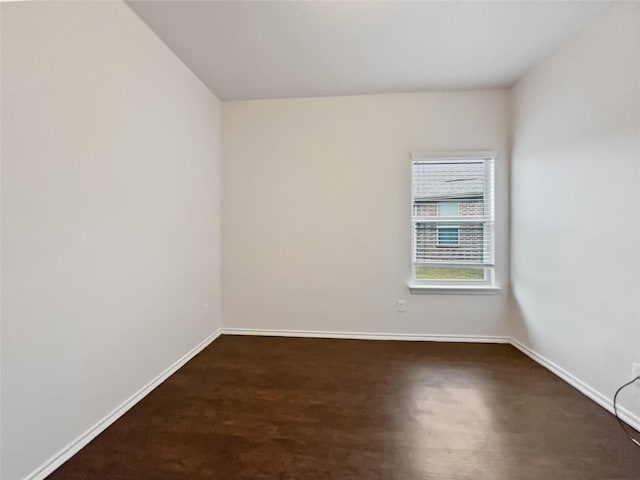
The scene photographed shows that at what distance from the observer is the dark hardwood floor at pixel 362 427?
1.59 metres

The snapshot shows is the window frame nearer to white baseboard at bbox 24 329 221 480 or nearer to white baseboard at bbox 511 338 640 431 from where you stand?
white baseboard at bbox 511 338 640 431

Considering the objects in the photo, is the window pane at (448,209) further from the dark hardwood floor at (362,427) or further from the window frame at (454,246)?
the dark hardwood floor at (362,427)

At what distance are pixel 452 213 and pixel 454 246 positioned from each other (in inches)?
14.6

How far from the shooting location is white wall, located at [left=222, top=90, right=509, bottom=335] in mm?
3430

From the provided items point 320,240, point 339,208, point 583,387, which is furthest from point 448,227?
point 583,387

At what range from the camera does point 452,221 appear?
3486 millimetres

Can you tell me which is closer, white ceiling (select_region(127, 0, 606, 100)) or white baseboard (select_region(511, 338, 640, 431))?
white baseboard (select_region(511, 338, 640, 431))

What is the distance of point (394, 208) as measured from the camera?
3514 millimetres

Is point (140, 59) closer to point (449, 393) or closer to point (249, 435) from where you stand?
point (249, 435)

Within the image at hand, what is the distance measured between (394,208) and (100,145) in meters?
2.71

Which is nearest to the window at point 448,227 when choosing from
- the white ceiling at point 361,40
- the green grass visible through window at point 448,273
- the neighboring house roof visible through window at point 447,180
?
the neighboring house roof visible through window at point 447,180

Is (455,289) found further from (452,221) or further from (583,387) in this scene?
(583,387)

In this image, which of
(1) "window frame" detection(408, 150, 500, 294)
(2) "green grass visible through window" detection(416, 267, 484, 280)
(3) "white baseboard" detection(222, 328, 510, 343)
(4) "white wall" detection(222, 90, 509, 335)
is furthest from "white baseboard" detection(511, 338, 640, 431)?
(2) "green grass visible through window" detection(416, 267, 484, 280)

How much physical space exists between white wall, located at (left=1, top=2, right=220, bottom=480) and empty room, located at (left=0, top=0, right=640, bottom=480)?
0.01m
